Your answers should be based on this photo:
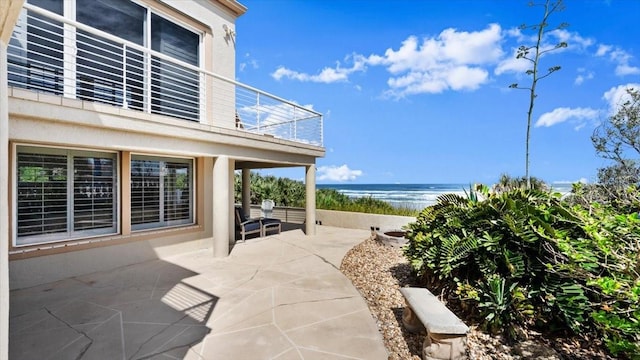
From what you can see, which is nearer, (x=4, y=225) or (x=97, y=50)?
(x=4, y=225)

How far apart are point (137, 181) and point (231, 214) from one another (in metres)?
2.79

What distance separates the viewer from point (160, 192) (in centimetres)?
821

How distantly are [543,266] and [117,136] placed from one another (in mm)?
7459

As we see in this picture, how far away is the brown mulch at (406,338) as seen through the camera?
3219 mm

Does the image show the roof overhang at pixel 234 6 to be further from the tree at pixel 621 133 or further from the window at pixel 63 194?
the tree at pixel 621 133

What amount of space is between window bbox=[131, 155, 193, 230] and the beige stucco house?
29mm

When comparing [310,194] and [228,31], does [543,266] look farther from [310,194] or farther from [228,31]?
[228,31]

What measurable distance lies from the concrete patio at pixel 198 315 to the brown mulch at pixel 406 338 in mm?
209

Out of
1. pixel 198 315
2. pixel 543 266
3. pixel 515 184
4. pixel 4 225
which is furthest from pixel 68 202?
pixel 515 184

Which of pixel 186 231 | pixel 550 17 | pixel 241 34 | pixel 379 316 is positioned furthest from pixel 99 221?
pixel 550 17

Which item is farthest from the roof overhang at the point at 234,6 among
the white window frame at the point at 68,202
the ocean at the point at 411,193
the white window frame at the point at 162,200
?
the ocean at the point at 411,193

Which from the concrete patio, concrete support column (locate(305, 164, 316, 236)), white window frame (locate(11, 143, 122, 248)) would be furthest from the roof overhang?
the concrete patio

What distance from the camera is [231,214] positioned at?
9305mm

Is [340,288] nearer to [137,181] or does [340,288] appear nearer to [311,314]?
[311,314]
